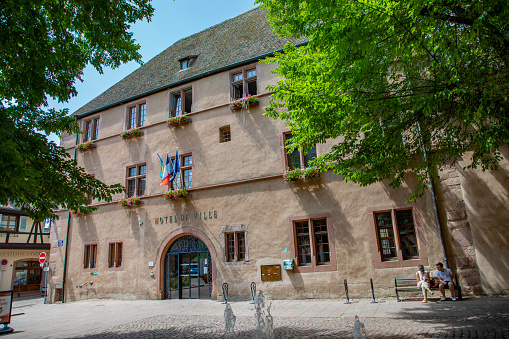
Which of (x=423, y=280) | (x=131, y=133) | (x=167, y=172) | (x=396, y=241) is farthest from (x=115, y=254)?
(x=423, y=280)

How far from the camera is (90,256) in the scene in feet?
54.1

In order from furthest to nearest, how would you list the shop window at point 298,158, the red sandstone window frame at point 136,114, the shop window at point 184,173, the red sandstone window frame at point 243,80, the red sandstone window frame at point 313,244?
1. the red sandstone window frame at point 136,114
2. the shop window at point 184,173
3. the red sandstone window frame at point 243,80
4. the shop window at point 298,158
5. the red sandstone window frame at point 313,244

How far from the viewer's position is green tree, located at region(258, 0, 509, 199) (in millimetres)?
5195

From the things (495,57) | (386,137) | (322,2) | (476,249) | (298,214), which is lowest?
(476,249)

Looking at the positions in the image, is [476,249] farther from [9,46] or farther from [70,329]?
[9,46]

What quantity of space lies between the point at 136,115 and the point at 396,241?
43.5 feet

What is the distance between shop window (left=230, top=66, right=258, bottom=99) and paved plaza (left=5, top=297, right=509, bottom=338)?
840 cm

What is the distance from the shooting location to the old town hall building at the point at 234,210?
1017cm

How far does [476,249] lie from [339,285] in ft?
13.3

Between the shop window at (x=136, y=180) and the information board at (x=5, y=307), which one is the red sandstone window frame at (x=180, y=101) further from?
the information board at (x=5, y=307)

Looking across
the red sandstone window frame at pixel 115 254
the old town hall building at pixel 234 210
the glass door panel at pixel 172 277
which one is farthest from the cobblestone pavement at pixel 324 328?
the red sandstone window frame at pixel 115 254

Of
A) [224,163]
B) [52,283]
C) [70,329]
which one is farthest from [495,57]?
[52,283]

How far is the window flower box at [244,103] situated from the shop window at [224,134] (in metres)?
0.88

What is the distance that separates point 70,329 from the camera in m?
8.69
